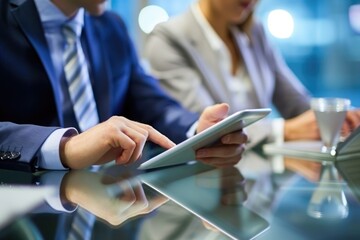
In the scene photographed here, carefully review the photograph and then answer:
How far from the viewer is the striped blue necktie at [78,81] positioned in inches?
31.0

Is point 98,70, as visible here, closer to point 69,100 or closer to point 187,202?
point 69,100

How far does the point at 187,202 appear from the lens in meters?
0.52

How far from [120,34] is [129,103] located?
0.12 m

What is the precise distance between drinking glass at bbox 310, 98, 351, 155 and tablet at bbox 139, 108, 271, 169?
0.14 meters

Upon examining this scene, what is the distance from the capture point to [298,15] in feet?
7.80

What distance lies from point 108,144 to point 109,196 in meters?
0.10

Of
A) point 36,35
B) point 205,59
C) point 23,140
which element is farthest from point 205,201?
point 205,59

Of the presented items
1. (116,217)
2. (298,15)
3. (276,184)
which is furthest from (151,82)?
(298,15)

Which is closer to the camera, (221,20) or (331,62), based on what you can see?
(221,20)

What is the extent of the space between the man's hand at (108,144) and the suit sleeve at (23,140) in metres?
0.03

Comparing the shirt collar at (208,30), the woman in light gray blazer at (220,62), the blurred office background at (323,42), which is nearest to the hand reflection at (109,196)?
the woman in light gray blazer at (220,62)

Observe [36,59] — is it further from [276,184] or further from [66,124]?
[276,184]

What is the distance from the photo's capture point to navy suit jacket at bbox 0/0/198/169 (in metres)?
0.73

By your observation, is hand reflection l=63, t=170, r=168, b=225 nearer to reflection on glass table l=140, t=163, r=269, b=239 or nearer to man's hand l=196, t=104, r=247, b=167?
reflection on glass table l=140, t=163, r=269, b=239
